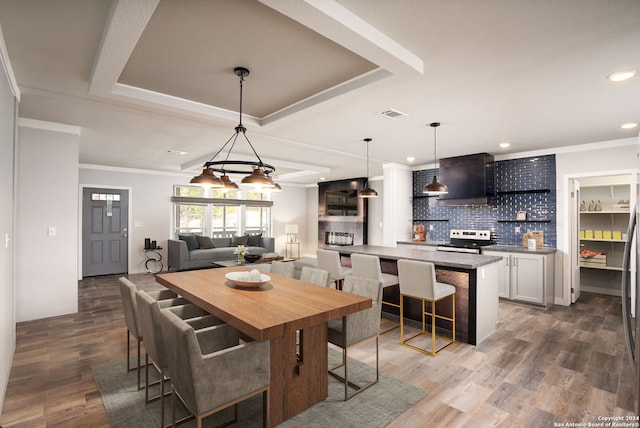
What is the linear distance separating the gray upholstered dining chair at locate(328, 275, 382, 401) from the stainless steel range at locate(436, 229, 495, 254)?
139 inches

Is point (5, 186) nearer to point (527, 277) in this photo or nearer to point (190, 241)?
point (190, 241)

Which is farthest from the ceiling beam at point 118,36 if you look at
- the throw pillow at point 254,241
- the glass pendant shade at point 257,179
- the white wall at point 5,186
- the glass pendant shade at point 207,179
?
the throw pillow at point 254,241

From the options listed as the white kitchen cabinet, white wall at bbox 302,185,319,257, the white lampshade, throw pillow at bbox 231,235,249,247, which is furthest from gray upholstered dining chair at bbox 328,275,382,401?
white wall at bbox 302,185,319,257

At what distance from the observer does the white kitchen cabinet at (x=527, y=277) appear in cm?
473

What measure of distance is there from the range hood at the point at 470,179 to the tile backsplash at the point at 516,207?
22cm

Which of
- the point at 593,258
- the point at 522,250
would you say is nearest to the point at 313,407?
the point at 522,250

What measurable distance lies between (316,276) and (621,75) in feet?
9.87

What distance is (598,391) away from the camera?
2465mm

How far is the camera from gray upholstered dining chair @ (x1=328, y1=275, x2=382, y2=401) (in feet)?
7.73

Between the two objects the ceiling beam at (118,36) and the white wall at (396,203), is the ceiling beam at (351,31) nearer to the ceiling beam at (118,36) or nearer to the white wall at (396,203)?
the ceiling beam at (118,36)

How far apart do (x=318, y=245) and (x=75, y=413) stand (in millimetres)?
8493

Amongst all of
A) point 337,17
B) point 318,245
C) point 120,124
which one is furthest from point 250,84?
point 318,245

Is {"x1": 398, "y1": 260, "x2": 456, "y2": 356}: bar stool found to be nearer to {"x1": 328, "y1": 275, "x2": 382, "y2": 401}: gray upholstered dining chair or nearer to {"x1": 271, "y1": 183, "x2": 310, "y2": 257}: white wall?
{"x1": 328, "y1": 275, "x2": 382, "y2": 401}: gray upholstered dining chair

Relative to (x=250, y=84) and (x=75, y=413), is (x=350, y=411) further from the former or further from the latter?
(x=250, y=84)
